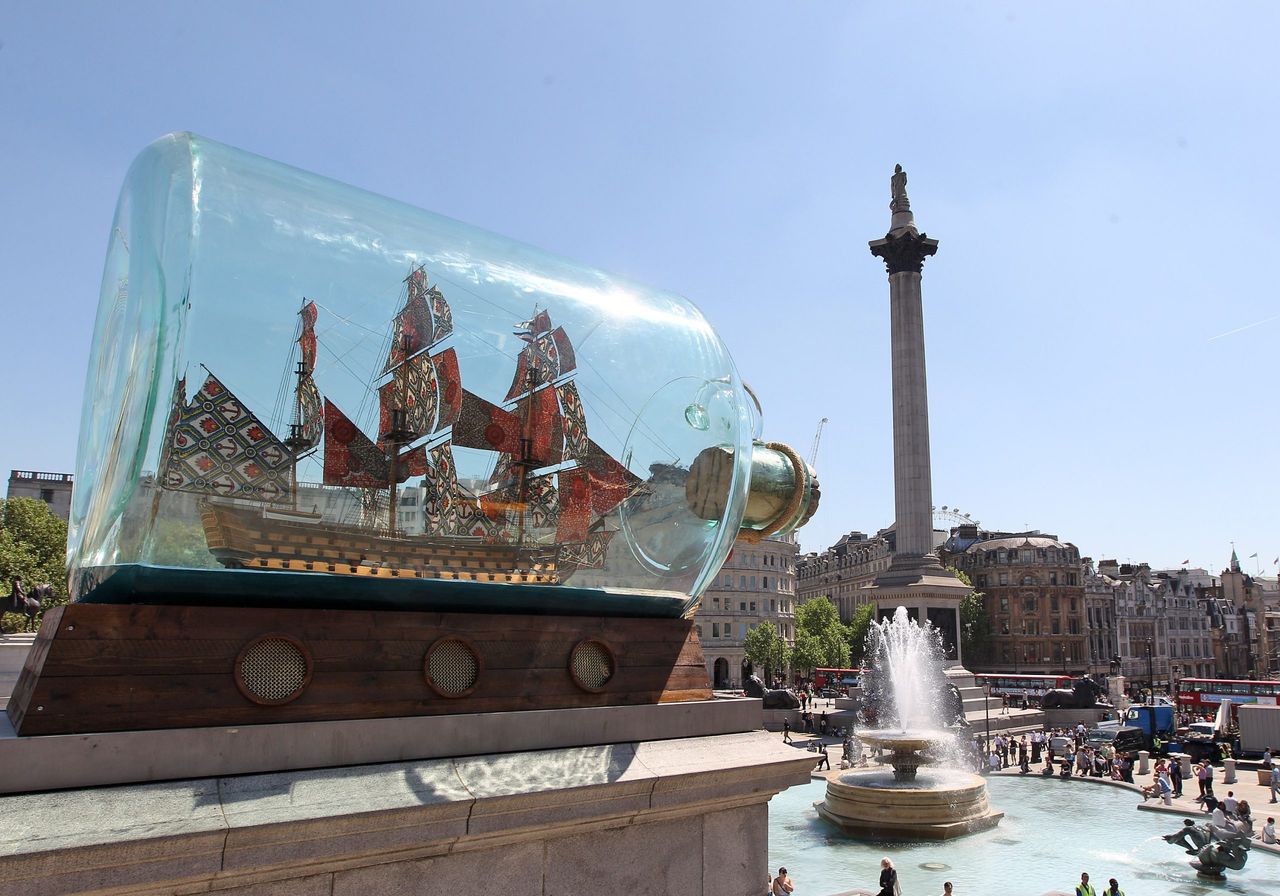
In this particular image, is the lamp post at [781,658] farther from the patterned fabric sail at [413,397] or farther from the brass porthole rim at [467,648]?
the patterned fabric sail at [413,397]

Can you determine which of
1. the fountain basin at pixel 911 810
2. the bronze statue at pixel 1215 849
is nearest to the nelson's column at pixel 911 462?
the fountain basin at pixel 911 810

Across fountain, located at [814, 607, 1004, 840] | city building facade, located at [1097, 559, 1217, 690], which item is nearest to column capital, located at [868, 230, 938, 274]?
fountain, located at [814, 607, 1004, 840]

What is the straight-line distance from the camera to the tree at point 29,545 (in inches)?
1281

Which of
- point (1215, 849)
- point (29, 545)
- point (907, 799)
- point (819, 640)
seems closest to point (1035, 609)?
point (819, 640)

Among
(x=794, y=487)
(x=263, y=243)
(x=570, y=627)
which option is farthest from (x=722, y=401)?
(x=263, y=243)

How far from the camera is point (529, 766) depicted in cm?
321

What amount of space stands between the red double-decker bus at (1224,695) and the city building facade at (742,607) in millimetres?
28960

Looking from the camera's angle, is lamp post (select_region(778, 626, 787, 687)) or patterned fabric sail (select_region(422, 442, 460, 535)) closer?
patterned fabric sail (select_region(422, 442, 460, 535))

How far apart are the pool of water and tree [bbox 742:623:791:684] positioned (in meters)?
Answer: 43.3

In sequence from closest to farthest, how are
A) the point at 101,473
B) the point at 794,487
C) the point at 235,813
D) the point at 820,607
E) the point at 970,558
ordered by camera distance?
1. the point at 235,813
2. the point at 101,473
3. the point at 794,487
4. the point at 820,607
5. the point at 970,558

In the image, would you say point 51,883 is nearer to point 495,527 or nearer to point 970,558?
point 495,527

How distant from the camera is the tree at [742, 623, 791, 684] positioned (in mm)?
65750

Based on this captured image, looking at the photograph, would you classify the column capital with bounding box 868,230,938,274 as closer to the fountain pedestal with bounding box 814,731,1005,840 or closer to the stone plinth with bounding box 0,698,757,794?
the fountain pedestal with bounding box 814,731,1005,840

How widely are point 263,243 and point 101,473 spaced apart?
2.93 feet
